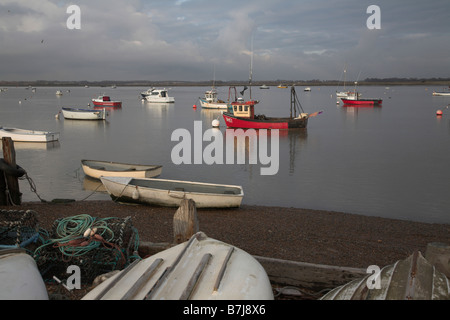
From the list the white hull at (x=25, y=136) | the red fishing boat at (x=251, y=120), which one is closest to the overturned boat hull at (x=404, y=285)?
the white hull at (x=25, y=136)

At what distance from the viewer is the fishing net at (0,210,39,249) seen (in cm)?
630

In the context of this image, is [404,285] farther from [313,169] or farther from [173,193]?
[313,169]

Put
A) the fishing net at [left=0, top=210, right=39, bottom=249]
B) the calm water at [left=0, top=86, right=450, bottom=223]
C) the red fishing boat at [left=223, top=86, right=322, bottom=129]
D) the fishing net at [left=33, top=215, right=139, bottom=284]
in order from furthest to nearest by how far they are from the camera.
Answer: the red fishing boat at [left=223, top=86, right=322, bottom=129] < the calm water at [left=0, top=86, right=450, bottom=223] < the fishing net at [left=0, top=210, right=39, bottom=249] < the fishing net at [left=33, top=215, right=139, bottom=284]

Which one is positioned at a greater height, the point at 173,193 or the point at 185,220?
the point at 185,220

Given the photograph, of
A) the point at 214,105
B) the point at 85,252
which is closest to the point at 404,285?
the point at 85,252

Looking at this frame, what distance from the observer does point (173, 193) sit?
35.9ft

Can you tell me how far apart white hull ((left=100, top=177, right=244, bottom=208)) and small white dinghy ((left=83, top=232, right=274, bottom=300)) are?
595 centimetres

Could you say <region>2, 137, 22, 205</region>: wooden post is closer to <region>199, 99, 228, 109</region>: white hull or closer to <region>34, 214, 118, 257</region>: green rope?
<region>34, 214, 118, 257</region>: green rope

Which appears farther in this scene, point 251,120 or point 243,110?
point 243,110

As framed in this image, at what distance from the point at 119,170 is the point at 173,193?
204 inches

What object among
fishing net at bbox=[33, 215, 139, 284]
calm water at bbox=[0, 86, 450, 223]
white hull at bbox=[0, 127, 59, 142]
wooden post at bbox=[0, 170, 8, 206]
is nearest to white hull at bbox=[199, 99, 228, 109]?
calm water at bbox=[0, 86, 450, 223]

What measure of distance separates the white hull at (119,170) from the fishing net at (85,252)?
7.93 meters

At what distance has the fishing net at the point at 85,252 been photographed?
236 inches

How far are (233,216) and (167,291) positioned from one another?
696 centimetres
